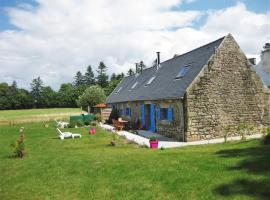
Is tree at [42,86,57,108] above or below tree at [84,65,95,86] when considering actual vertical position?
below

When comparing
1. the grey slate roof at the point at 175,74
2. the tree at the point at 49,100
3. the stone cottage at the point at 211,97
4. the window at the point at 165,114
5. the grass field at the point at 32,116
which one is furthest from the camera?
the tree at the point at 49,100

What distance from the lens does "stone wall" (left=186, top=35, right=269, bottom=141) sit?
15484 millimetres

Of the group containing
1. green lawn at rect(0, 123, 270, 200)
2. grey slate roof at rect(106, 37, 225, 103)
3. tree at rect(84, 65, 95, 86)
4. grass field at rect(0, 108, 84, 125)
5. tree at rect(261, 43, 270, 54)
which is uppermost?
tree at rect(84, 65, 95, 86)

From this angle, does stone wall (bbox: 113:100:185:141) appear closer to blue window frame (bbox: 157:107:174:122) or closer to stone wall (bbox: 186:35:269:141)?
blue window frame (bbox: 157:107:174:122)

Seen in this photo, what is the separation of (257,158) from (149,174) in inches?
136

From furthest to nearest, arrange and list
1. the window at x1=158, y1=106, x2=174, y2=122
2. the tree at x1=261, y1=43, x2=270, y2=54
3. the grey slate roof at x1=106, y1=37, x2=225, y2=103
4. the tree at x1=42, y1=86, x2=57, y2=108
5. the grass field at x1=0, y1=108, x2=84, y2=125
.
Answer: the tree at x1=42, y1=86, x2=57, y2=108
the grass field at x1=0, y1=108, x2=84, y2=125
the tree at x1=261, y1=43, x2=270, y2=54
the window at x1=158, y1=106, x2=174, y2=122
the grey slate roof at x1=106, y1=37, x2=225, y2=103

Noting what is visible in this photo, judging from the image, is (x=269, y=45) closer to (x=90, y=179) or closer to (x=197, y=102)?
(x=197, y=102)

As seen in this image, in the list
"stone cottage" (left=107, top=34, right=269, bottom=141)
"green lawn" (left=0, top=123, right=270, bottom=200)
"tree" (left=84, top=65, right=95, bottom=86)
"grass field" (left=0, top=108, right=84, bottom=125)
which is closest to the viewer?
"green lawn" (left=0, top=123, right=270, bottom=200)

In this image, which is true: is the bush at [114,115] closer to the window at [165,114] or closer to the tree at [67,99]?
the window at [165,114]

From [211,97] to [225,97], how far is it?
1087 millimetres

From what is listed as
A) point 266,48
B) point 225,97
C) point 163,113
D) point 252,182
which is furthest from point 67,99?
point 252,182

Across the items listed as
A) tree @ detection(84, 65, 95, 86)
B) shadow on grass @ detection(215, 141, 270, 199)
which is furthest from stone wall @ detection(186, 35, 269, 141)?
tree @ detection(84, 65, 95, 86)

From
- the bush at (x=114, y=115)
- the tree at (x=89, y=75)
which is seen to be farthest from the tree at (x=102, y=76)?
the bush at (x=114, y=115)

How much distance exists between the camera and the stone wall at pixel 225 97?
15484 mm
